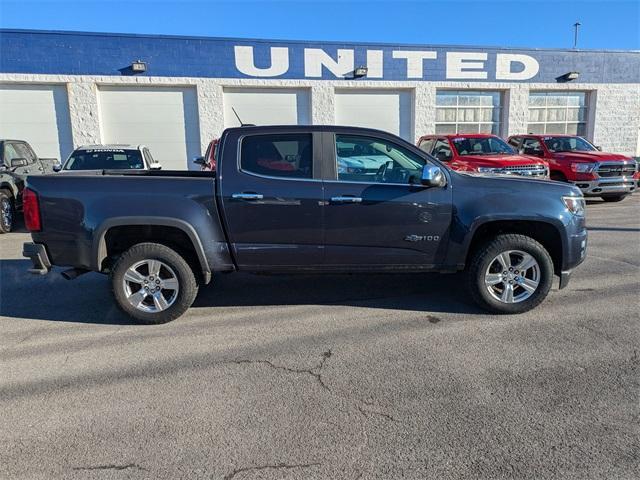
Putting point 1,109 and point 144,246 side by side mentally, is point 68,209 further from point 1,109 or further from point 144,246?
point 1,109

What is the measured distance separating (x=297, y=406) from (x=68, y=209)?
111 inches

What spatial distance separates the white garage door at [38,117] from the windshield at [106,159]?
6627mm

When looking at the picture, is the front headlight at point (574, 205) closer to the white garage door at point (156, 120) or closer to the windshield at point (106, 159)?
the windshield at point (106, 159)

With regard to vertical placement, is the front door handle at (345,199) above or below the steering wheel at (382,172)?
below

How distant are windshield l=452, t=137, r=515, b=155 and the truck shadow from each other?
6.24 m

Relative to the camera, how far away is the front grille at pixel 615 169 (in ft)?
38.3

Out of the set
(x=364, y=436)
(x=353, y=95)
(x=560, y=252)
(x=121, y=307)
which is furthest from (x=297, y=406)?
(x=353, y=95)

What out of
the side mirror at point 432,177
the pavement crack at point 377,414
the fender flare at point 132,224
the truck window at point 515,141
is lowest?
the pavement crack at point 377,414

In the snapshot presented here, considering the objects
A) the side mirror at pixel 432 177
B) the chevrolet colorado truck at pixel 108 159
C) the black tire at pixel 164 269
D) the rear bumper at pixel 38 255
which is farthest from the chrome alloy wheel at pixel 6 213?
the side mirror at pixel 432 177

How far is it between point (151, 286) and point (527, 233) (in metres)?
3.77

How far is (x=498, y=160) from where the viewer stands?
1026cm

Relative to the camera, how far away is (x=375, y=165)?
4.37 m

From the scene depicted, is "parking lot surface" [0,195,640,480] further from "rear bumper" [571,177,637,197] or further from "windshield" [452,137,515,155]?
"rear bumper" [571,177,637,197]

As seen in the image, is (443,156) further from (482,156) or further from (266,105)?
(266,105)
